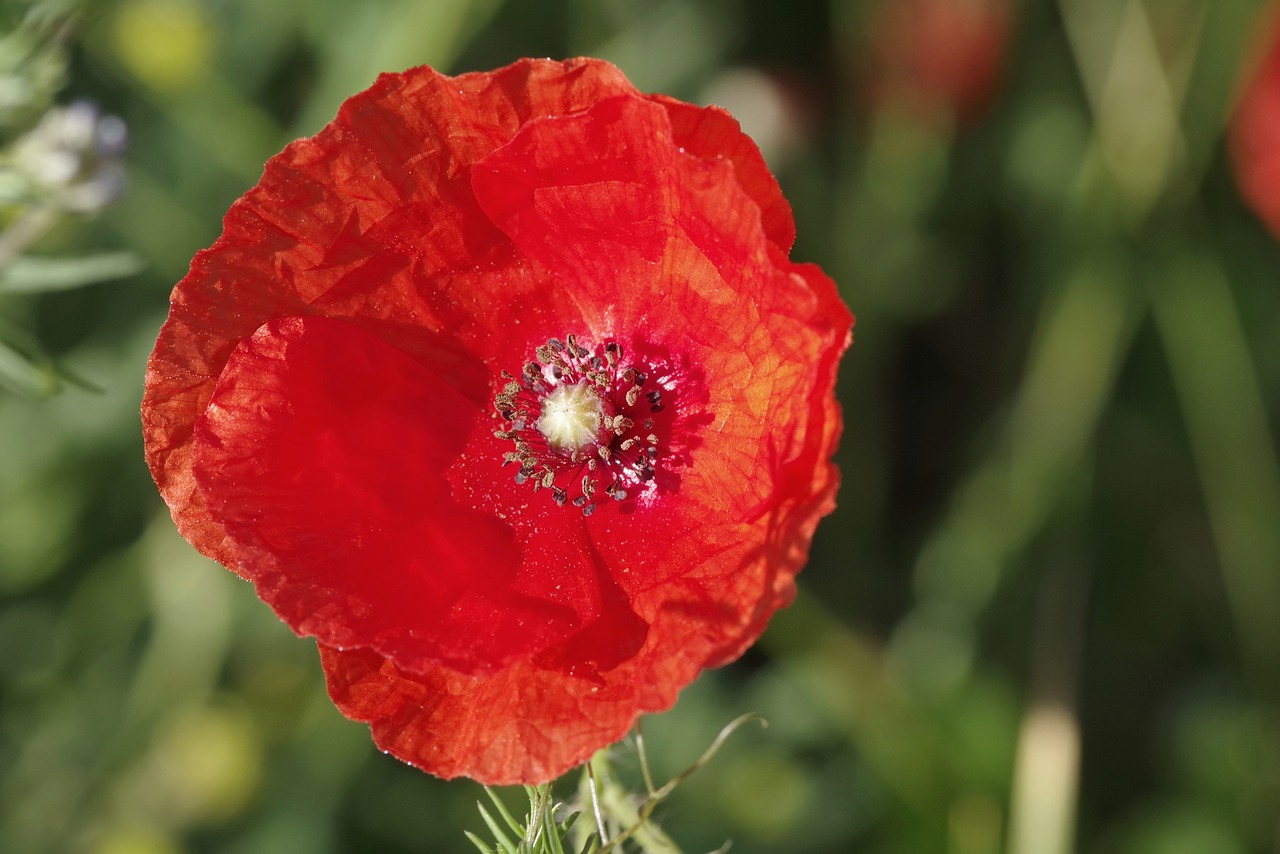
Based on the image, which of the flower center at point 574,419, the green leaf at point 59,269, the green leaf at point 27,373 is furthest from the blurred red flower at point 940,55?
the green leaf at point 27,373

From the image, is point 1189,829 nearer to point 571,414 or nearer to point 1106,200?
point 1106,200

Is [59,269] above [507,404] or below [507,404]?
above

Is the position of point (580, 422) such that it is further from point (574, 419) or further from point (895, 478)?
point (895, 478)

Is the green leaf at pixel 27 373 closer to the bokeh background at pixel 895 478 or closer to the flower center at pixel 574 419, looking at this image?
the flower center at pixel 574 419

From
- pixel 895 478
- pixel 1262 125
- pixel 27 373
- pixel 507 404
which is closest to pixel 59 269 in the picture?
pixel 27 373

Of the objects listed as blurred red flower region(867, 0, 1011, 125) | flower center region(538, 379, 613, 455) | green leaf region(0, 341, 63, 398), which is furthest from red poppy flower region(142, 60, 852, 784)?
blurred red flower region(867, 0, 1011, 125)

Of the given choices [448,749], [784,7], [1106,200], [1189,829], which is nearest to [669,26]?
[784,7]
